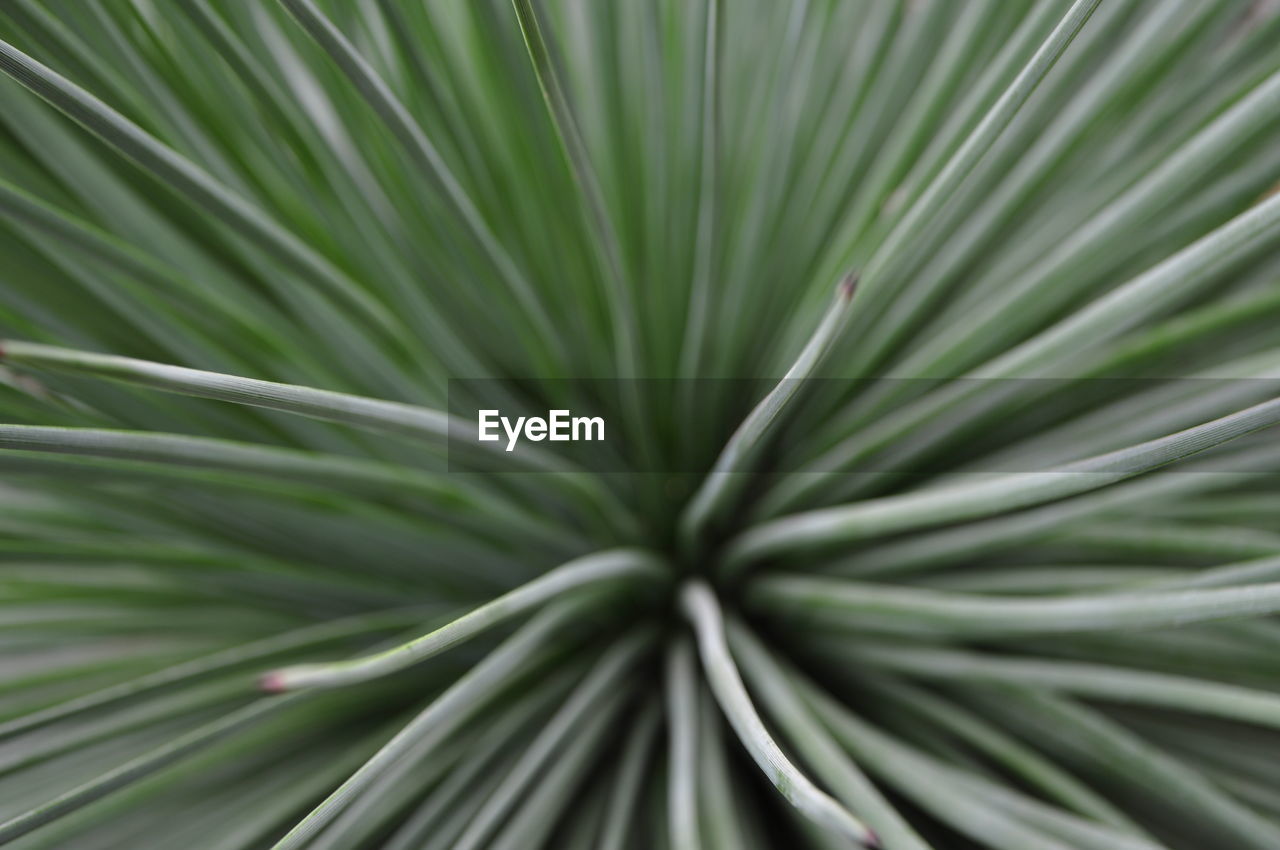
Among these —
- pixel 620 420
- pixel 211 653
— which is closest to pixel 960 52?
pixel 620 420

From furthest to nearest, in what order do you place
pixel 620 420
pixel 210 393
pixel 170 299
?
pixel 620 420 → pixel 170 299 → pixel 210 393

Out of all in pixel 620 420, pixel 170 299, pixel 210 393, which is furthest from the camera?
pixel 620 420

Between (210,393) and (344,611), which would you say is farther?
(344,611)

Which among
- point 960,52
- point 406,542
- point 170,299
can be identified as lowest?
point 406,542

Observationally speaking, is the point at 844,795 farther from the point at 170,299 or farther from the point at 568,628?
the point at 170,299

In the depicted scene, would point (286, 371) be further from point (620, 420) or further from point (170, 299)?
point (620, 420)

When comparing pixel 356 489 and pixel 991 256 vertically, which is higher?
pixel 991 256
